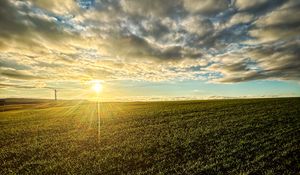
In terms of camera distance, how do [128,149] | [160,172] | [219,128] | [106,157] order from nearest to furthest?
[160,172]
[106,157]
[128,149]
[219,128]

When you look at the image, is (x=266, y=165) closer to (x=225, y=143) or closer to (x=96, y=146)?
(x=225, y=143)

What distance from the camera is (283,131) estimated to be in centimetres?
2031

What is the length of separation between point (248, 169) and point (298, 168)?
285cm

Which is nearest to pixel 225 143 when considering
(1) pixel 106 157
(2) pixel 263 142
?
(2) pixel 263 142

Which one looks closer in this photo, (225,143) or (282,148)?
(282,148)

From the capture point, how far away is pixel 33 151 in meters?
17.2

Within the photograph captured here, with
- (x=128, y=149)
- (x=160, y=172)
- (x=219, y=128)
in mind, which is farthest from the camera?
(x=219, y=128)

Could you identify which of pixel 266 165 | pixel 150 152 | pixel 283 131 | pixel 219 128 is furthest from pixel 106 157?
pixel 283 131

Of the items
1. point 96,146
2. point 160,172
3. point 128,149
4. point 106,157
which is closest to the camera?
point 160,172

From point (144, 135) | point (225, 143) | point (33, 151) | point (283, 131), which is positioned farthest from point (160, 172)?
point (283, 131)

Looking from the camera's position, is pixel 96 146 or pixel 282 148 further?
pixel 96 146

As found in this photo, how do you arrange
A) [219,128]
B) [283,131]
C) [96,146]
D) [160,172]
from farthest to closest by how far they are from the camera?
1. [219,128]
2. [283,131]
3. [96,146]
4. [160,172]

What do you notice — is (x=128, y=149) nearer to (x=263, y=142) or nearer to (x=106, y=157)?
(x=106, y=157)

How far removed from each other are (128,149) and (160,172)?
498 cm
